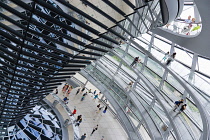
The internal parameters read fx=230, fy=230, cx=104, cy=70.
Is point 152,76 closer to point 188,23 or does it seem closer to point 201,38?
point 188,23

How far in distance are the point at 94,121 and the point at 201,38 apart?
1641 cm

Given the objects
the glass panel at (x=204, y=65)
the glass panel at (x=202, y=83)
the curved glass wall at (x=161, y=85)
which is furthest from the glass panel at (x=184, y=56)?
the glass panel at (x=202, y=83)

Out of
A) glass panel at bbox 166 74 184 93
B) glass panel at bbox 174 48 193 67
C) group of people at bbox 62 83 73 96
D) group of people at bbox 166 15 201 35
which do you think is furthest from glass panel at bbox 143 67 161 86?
group of people at bbox 62 83 73 96

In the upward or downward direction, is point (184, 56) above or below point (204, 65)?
above

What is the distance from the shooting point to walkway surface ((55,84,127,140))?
22.1 metres

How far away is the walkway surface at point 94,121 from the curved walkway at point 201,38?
13.3 m

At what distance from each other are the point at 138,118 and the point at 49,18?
51.1 ft

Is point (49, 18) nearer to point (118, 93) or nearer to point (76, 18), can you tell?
point (76, 18)

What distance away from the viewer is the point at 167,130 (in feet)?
51.3

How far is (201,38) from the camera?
31.5 ft

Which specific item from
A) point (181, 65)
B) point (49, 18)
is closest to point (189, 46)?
point (181, 65)

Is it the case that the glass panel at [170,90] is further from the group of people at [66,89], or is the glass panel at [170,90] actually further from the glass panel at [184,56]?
the group of people at [66,89]

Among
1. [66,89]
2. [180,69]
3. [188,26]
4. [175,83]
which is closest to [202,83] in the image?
[180,69]

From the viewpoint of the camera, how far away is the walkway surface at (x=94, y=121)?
72.4ft
